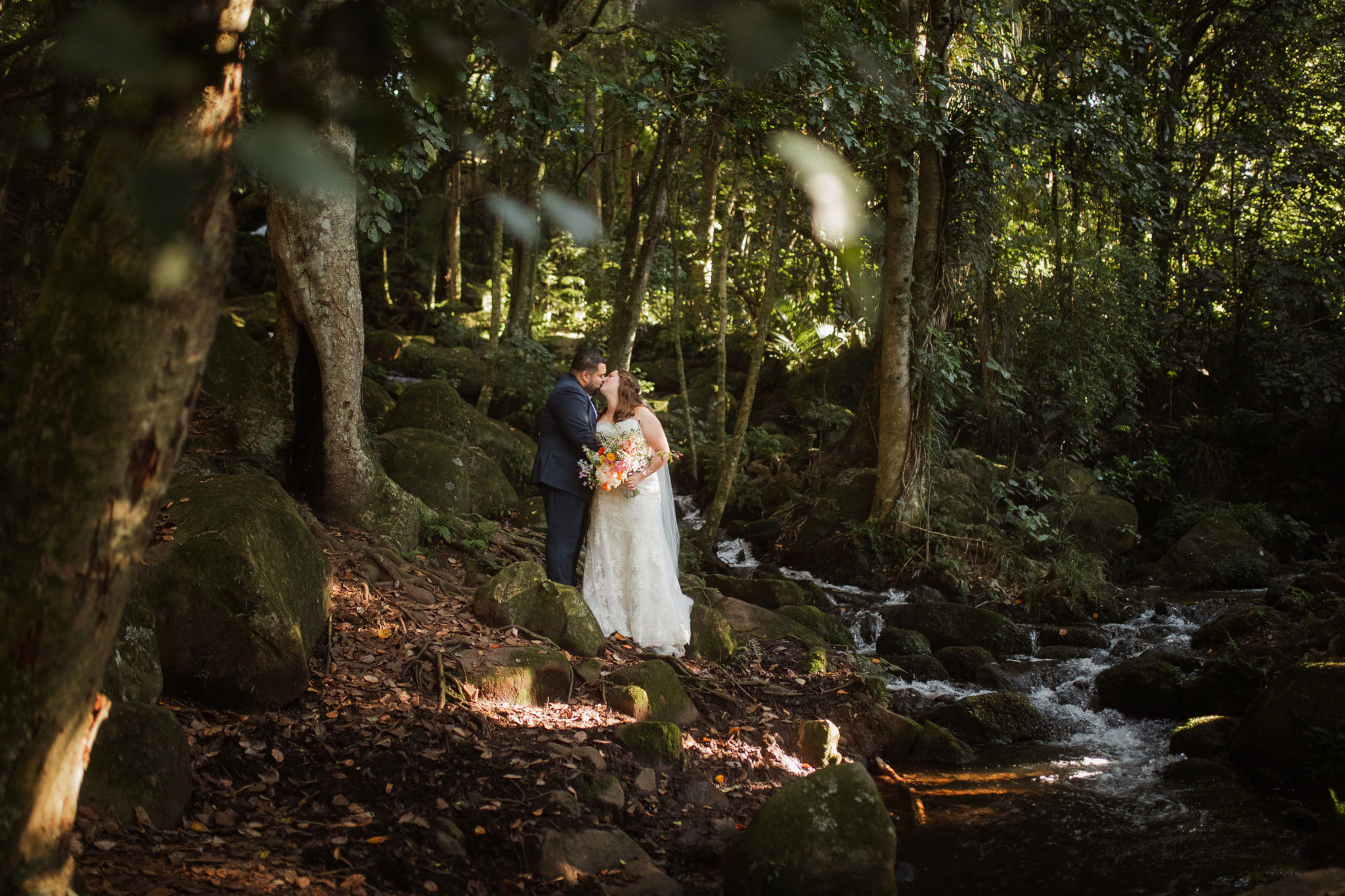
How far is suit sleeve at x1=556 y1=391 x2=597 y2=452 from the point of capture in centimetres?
696

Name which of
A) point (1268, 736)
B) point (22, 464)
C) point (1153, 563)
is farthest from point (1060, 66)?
point (22, 464)

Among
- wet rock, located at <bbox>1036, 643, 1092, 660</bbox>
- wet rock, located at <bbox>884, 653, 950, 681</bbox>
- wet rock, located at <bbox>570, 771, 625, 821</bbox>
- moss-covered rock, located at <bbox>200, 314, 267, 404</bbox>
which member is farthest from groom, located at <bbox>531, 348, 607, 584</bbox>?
wet rock, located at <bbox>1036, 643, 1092, 660</bbox>

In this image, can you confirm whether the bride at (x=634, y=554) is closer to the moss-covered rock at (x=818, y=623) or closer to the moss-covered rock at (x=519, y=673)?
the moss-covered rock at (x=519, y=673)

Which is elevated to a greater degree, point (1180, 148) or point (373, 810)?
point (1180, 148)

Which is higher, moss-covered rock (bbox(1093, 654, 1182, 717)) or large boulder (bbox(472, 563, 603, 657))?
large boulder (bbox(472, 563, 603, 657))

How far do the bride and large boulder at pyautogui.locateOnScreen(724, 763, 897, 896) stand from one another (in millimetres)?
2732

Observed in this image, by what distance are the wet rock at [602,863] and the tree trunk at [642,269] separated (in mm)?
8128

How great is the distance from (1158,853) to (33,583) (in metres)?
5.78

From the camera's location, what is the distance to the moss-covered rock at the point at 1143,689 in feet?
25.6

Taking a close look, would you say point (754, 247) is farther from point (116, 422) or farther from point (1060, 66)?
point (116, 422)

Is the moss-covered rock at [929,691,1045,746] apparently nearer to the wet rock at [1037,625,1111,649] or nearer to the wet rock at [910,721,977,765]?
the wet rock at [910,721,977,765]

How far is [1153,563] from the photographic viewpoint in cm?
1321

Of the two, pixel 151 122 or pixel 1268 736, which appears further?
pixel 1268 736

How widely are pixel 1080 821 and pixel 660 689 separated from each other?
283 centimetres
